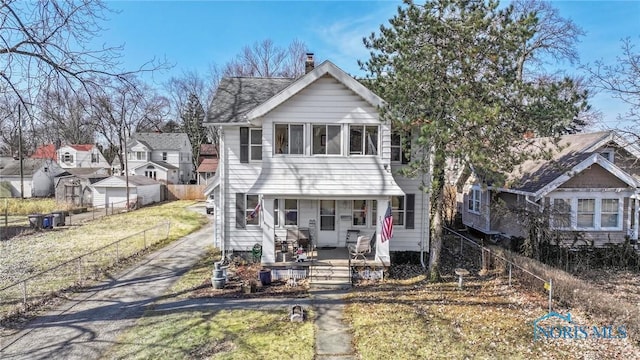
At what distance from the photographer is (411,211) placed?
45.7ft

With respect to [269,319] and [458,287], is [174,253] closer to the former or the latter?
[269,319]

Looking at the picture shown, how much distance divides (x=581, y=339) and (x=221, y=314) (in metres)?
8.73

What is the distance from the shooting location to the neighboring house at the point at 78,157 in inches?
2037

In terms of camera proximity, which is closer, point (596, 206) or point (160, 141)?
point (596, 206)

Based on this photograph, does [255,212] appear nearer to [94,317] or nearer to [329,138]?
Result: [329,138]

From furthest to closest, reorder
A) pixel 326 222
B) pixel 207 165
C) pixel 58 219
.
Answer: pixel 207 165 → pixel 58 219 → pixel 326 222

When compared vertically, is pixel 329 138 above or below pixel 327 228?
above

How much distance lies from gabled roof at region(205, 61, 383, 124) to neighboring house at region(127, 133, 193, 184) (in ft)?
115

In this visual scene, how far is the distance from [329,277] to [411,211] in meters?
4.45

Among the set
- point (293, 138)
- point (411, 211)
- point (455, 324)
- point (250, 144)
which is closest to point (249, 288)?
point (293, 138)

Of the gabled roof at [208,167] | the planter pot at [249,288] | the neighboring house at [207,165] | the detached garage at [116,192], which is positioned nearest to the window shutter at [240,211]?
the planter pot at [249,288]

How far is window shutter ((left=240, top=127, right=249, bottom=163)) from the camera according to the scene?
13.8m

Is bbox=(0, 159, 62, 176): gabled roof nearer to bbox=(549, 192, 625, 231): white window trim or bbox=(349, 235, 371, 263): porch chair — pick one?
Answer: bbox=(349, 235, 371, 263): porch chair

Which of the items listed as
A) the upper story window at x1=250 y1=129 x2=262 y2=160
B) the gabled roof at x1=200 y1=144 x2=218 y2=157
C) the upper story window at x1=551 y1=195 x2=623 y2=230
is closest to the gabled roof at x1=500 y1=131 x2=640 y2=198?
the upper story window at x1=551 y1=195 x2=623 y2=230
